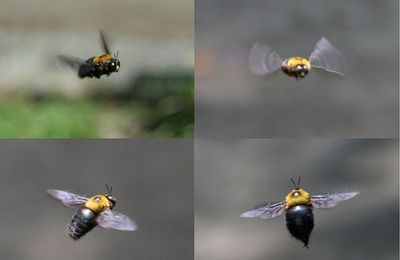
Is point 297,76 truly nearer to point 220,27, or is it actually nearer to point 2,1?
point 220,27

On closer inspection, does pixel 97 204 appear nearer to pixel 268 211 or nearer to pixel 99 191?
pixel 99 191

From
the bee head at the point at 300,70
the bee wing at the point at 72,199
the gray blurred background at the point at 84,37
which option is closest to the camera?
the bee wing at the point at 72,199

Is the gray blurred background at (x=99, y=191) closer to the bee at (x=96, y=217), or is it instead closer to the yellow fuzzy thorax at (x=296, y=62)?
the bee at (x=96, y=217)

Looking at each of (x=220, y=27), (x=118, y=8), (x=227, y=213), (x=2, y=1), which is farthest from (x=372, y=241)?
(x=2, y=1)

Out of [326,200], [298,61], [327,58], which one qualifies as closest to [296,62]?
[298,61]

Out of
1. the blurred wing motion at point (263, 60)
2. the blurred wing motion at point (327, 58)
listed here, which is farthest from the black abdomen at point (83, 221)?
the blurred wing motion at point (327, 58)

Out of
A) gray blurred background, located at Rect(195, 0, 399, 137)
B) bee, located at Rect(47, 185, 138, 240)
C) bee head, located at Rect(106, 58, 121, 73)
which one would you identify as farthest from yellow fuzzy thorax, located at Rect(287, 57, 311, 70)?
bee, located at Rect(47, 185, 138, 240)

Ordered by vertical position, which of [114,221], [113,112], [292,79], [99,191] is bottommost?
[114,221]

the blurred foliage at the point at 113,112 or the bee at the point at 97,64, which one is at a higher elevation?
the bee at the point at 97,64
